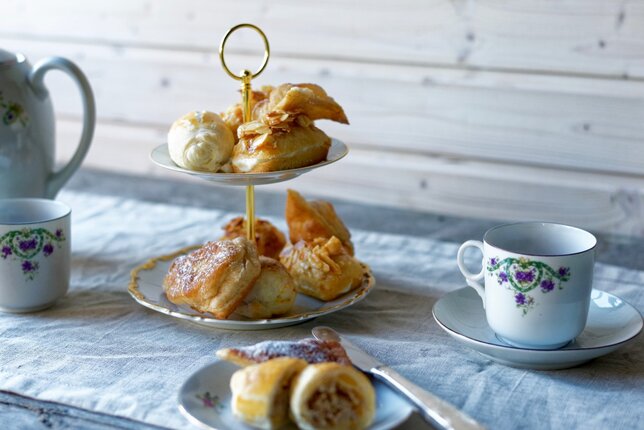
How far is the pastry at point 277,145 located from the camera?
0.88 metres

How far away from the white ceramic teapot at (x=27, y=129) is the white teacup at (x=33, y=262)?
0.13m

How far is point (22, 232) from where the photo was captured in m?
0.93

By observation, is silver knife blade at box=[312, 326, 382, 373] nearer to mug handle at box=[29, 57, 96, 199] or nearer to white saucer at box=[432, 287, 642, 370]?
white saucer at box=[432, 287, 642, 370]

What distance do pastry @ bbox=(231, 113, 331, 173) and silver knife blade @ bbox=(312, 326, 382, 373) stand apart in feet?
0.56

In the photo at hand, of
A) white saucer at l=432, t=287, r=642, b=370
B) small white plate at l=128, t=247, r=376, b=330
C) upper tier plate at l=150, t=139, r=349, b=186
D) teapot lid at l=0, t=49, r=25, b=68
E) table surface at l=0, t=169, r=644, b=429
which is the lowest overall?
table surface at l=0, t=169, r=644, b=429

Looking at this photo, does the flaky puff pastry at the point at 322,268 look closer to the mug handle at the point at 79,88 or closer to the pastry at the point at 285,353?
the pastry at the point at 285,353

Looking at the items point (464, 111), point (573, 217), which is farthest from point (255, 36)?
point (573, 217)

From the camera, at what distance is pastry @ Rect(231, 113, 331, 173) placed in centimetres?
88

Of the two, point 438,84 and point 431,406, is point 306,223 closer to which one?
point 431,406

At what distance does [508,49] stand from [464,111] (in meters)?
0.15

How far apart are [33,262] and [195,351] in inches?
8.7

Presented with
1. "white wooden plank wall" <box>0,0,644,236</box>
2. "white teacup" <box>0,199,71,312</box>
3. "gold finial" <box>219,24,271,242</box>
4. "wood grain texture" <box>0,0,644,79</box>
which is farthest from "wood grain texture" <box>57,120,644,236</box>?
"white teacup" <box>0,199,71,312</box>

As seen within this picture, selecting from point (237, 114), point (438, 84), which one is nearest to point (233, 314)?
point (237, 114)

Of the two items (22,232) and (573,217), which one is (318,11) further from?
(22,232)
